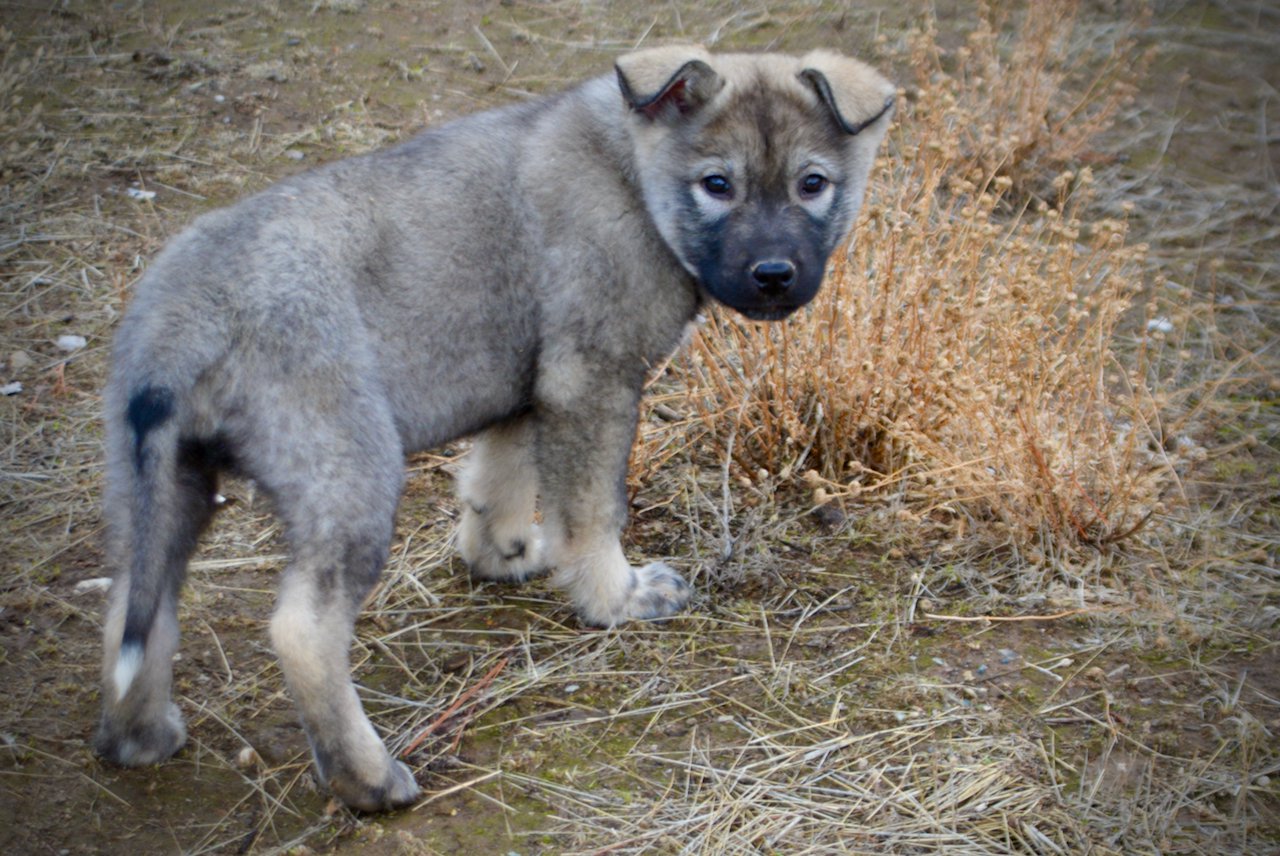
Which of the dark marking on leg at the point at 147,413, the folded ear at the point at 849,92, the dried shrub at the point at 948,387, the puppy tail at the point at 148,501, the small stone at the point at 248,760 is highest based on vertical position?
the folded ear at the point at 849,92

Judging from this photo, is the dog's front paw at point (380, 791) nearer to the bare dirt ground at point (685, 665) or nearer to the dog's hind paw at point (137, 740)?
the bare dirt ground at point (685, 665)

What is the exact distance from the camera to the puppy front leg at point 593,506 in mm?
3963

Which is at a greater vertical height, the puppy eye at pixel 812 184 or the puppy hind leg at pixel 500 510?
the puppy eye at pixel 812 184

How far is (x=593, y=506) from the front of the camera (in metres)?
4.05

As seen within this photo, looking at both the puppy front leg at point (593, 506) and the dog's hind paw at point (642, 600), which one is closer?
the puppy front leg at point (593, 506)

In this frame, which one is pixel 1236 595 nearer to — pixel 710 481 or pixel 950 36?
pixel 710 481

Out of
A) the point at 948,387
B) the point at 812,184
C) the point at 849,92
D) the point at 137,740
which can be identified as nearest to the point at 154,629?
the point at 137,740

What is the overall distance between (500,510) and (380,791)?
1.31 m

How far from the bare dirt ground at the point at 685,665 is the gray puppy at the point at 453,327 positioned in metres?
0.24

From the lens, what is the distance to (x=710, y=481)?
5.09m

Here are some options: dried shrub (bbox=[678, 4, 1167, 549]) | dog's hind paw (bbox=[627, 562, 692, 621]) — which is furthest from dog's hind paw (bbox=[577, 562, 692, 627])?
dried shrub (bbox=[678, 4, 1167, 549])

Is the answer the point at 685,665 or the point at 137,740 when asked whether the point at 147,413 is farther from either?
the point at 685,665

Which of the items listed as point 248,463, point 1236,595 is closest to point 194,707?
point 248,463

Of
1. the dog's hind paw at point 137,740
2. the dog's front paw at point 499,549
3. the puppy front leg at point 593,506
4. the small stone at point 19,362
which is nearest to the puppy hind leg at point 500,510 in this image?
the dog's front paw at point 499,549
